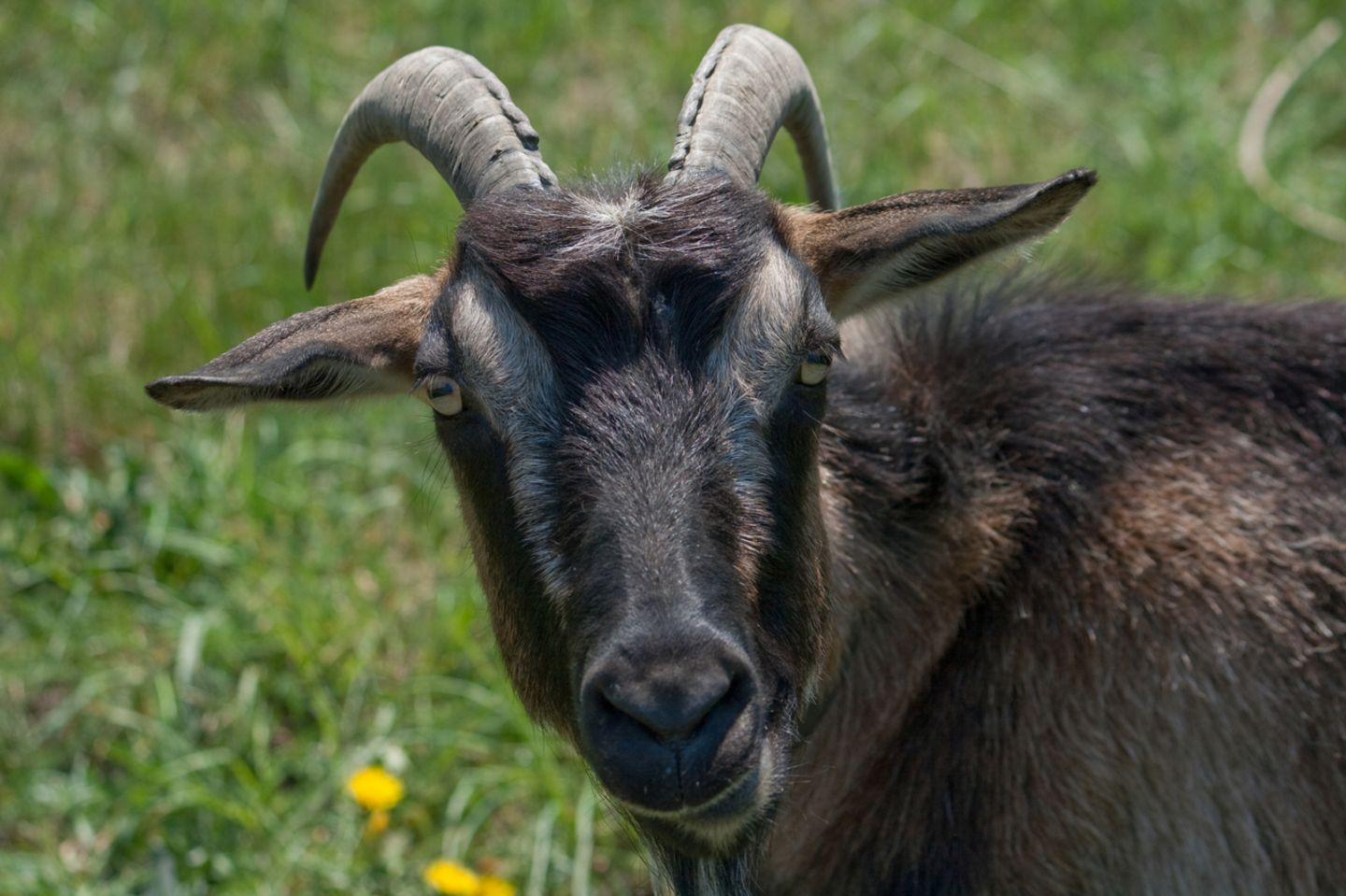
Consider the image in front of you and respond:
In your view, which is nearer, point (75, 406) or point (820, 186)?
point (820, 186)

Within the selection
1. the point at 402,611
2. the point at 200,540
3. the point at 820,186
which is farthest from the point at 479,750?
the point at 820,186

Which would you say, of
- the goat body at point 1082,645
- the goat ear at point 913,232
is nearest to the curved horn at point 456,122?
the goat ear at point 913,232

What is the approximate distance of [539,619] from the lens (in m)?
4.10

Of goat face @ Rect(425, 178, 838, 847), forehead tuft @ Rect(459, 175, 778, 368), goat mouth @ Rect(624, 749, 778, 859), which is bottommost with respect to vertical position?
goat mouth @ Rect(624, 749, 778, 859)

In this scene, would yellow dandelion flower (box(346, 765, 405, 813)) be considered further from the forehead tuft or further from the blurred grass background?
the forehead tuft

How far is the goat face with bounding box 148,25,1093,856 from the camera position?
3578mm

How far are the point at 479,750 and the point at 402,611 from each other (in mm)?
880

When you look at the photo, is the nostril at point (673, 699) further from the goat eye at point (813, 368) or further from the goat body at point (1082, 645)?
the goat body at point (1082, 645)

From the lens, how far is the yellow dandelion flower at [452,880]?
5.43 m

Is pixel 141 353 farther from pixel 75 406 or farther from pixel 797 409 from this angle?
pixel 797 409

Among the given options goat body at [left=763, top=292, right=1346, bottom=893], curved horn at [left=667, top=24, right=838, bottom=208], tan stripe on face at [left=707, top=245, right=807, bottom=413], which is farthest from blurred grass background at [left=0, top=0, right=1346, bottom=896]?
goat body at [left=763, top=292, right=1346, bottom=893]

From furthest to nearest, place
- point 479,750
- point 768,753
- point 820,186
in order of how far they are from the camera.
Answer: point 479,750 → point 820,186 → point 768,753

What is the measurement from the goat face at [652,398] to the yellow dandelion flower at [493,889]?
1415 millimetres

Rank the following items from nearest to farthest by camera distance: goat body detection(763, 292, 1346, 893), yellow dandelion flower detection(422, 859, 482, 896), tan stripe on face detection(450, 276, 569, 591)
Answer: tan stripe on face detection(450, 276, 569, 591), goat body detection(763, 292, 1346, 893), yellow dandelion flower detection(422, 859, 482, 896)
